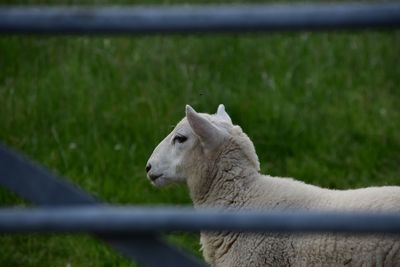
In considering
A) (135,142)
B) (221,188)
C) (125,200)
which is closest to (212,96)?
(135,142)

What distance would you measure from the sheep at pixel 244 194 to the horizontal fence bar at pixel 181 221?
2.39 meters

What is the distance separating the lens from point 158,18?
2.31 m

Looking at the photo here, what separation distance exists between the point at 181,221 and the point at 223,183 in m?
3.08

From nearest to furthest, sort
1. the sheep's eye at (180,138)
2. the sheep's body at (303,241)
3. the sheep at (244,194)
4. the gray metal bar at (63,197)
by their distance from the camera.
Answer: the gray metal bar at (63,197)
the sheep's body at (303,241)
the sheep at (244,194)
the sheep's eye at (180,138)

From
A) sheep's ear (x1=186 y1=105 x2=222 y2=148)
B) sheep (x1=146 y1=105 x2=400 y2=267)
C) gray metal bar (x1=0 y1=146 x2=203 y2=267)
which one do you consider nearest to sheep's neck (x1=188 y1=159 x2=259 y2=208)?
sheep (x1=146 y1=105 x2=400 y2=267)

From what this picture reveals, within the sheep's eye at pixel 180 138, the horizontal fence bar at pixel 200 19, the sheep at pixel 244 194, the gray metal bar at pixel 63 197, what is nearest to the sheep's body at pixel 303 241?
the sheep at pixel 244 194

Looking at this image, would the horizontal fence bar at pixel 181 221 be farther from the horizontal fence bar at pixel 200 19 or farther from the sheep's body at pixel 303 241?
the sheep's body at pixel 303 241

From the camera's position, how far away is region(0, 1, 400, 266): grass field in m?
7.46

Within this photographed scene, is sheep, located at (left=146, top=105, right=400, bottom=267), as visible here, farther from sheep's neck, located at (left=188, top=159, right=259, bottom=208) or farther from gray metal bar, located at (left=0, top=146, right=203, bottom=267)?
gray metal bar, located at (left=0, top=146, right=203, bottom=267)

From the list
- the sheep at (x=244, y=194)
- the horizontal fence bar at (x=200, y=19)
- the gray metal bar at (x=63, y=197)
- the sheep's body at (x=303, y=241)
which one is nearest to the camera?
the horizontal fence bar at (x=200, y=19)

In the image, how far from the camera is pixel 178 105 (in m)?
8.29

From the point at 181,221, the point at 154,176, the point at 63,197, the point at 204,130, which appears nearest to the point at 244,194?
the point at 204,130

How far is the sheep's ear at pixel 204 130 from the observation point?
539 centimetres

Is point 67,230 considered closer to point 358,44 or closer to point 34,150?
point 34,150
